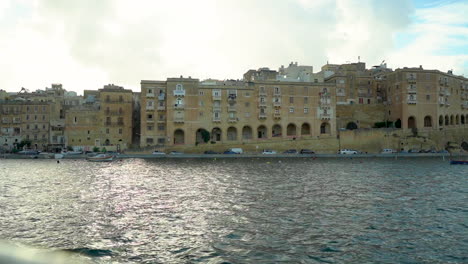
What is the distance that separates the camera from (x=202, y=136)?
76500 mm

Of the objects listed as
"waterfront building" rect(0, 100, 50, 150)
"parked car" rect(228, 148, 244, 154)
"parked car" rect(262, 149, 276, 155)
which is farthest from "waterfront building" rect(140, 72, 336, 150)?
"waterfront building" rect(0, 100, 50, 150)

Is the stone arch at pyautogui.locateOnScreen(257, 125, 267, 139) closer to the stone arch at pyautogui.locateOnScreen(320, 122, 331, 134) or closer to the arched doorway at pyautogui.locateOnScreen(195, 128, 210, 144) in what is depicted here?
the arched doorway at pyautogui.locateOnScreen(195, 128, 210, 144)

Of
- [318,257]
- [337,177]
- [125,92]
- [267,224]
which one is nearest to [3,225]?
[267,224]

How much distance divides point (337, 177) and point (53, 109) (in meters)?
71.4

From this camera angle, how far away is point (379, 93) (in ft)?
312

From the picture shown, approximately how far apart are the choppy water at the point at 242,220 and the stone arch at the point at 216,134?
1763 inches

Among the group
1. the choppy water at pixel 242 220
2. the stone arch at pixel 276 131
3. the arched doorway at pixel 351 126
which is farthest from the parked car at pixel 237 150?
the choppy water at pixel 242 220

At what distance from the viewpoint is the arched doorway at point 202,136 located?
7606 cm

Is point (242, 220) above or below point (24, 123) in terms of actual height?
below

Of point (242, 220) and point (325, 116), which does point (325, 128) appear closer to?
point (325, 116)

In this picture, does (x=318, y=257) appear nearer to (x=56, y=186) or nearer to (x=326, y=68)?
(x=56, y=186)

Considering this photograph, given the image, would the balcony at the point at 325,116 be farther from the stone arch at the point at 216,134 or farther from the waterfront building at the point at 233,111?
the stone arch at the point at 216,134

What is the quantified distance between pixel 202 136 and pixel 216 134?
554 centimetres

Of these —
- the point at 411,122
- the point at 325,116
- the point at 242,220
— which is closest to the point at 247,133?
the point at 325,116
